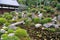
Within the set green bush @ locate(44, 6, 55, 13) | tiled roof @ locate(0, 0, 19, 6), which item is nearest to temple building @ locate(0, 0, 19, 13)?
tiled roof @ locate(0, 0, 19, 6)

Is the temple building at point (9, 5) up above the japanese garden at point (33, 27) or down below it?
below

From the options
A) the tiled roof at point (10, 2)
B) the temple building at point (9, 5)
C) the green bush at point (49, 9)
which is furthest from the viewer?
the tiled roof at point (10, 2)

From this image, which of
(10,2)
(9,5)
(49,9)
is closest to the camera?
(49,9)

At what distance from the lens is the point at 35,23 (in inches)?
413

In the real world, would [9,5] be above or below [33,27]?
below

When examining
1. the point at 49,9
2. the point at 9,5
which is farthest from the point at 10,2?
the point at 49,9

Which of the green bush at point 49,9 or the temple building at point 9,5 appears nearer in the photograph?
the green bush at point 49,9

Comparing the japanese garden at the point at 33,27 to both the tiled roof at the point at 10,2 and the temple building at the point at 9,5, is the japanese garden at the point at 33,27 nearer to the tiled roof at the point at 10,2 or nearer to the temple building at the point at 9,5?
the temple building at the point at 9,5

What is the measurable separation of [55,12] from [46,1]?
1.84m

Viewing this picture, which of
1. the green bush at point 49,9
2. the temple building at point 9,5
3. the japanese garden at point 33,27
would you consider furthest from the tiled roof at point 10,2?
the japanese garden at point 33,27

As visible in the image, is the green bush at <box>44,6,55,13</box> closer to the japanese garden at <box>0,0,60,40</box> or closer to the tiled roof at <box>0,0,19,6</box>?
the japanese garden at <box>0,0,60,40</box>

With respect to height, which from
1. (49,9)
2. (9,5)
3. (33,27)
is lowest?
(9,5)

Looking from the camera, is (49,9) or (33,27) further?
(49,9)

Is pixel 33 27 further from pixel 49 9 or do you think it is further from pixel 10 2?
pixel 10 2
